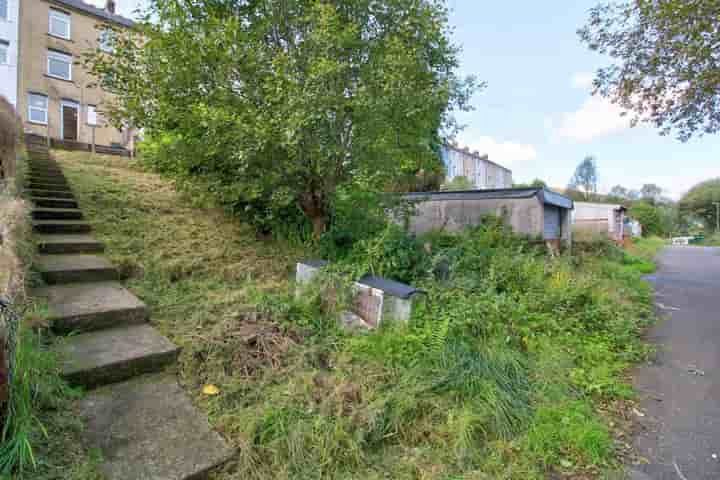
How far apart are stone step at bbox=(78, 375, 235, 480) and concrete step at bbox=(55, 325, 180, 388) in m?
0.09

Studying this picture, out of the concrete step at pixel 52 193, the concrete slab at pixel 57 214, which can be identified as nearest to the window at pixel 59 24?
the concrete step at pixel 52 193

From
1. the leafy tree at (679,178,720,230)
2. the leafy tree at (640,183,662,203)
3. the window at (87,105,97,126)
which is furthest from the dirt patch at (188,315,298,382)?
the leafy tree at (640,183,662,203)

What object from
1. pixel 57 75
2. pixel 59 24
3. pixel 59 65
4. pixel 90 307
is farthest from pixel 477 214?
A: pixel 59 24

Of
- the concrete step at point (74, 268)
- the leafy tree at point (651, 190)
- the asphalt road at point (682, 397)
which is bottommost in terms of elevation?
the asphalt road at point (682, 397)

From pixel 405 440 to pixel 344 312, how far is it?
139 cm

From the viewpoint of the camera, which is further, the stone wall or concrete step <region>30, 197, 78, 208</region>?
the stone wall

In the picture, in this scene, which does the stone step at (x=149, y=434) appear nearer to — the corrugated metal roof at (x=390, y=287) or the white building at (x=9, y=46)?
the corrugated metal roof at (x=390, y=287)

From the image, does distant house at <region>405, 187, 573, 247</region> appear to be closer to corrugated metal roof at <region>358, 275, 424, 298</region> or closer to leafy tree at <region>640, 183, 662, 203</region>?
corrugated metal roof at <region>358, 275, 424, 298</region>

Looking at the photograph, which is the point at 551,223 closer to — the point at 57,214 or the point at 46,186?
the point at 57,214

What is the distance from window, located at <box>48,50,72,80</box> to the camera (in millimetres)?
14850

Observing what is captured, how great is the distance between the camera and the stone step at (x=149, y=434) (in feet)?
5.12

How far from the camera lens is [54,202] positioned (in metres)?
4.43

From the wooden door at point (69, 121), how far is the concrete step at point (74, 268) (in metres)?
16.9

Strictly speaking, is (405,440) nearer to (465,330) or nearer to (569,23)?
(465,330)
